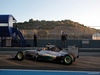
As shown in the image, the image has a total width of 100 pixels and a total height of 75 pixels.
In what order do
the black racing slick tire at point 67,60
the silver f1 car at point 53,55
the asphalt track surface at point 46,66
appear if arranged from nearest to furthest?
the asphalt track surface at point 46,66 → the black racing slick tire at point 67,60 → the silver f1 car at point 53,55

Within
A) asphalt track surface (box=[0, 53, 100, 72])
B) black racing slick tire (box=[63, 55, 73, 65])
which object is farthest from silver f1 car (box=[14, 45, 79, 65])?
asphalt track surface (box=[0, 53, 100, 72])

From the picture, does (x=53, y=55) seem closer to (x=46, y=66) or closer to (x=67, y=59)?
(x=67, y=59)

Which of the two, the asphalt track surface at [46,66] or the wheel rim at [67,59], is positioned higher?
the wheel rim at [67,59]

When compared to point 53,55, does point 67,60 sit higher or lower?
lower

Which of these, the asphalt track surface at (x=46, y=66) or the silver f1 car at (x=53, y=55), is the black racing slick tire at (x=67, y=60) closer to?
the silver f1 car at (x=53, y=55)

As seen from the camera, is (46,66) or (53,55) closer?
(46,66)

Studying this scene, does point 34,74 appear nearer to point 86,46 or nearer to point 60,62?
point 60,62

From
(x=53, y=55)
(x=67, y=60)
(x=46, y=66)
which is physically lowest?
(x=46, y=66)

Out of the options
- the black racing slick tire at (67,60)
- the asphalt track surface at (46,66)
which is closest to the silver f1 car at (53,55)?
the black racing slick tire at (67,60)

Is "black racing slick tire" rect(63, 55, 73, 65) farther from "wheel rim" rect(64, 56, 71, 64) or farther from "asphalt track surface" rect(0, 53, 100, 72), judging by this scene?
"asphalt track surface" rect(0, 53, 100, 72)

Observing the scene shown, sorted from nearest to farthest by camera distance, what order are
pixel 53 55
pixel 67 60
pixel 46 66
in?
1. pixel 46 66
2. pixel 67 60
3. pixel 53 55

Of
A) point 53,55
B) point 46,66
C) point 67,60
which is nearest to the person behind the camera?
point 46,66

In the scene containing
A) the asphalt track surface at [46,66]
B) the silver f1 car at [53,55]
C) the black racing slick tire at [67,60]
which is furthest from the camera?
the silver f1 car at [53,55]

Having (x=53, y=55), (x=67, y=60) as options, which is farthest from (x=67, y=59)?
(x=53, y=55)
